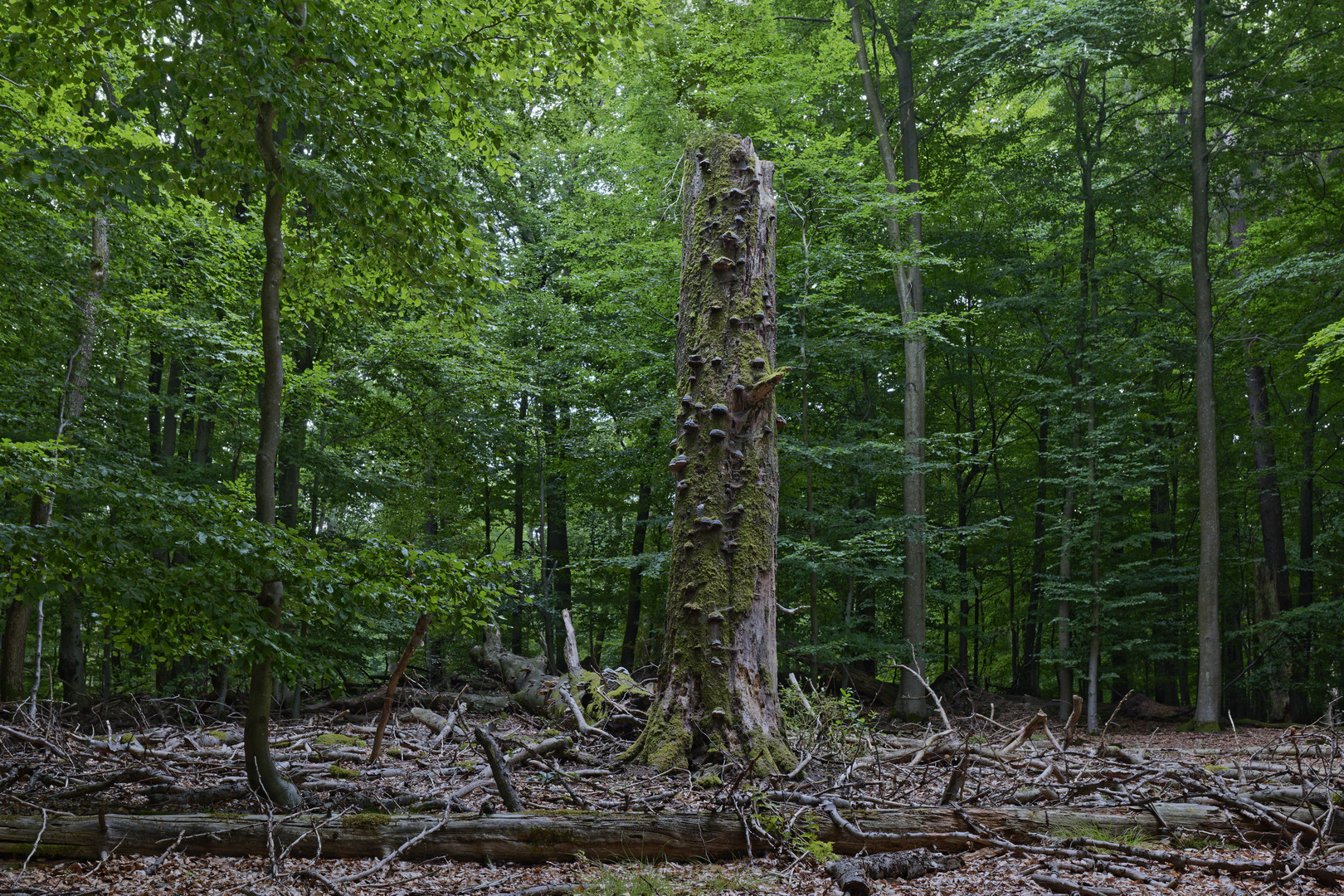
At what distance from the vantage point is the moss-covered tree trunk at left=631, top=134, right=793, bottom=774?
15.4 feet

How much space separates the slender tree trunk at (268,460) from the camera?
3793 millimetres

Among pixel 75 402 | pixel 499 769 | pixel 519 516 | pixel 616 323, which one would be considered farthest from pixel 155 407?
pixel 499 769

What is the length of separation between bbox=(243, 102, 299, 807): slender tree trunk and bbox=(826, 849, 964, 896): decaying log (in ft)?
8.48

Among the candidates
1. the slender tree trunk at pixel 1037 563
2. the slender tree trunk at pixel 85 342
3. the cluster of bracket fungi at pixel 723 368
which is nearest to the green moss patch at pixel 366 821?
the cluster of bracket fungi at pixel 723 368

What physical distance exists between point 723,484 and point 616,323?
8.20 metres

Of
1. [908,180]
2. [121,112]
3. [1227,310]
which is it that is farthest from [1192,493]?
[121,112]

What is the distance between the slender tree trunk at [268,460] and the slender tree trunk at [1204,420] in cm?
1228

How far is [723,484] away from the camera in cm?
Result: 506

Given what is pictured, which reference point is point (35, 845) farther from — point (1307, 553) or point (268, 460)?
point (1307, 553)

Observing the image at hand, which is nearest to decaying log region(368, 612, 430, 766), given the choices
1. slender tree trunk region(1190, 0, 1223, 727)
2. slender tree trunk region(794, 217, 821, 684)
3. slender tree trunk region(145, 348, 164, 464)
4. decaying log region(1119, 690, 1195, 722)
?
slender tree trunk region(794, 217, 821, 684)

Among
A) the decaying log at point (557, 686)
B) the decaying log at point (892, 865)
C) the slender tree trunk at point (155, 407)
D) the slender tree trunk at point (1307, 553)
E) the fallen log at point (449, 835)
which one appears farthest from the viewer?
the slender tree trunk at point (1307, 553)

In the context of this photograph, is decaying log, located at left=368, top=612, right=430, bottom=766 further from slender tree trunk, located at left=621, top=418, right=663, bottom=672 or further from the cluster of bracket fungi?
slender tree trunk, located at left=621, top=418, right=663, bottom=672

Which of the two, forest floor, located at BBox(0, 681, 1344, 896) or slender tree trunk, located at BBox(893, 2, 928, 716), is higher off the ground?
slender tree trunk, located at BBox(893, 2, 928, 716)

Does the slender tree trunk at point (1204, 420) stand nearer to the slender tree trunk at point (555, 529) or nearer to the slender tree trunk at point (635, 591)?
the slender tree trunk at point (635, 591)
